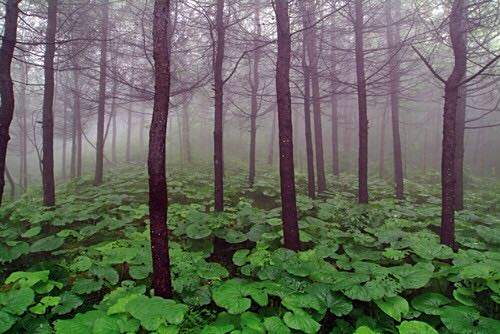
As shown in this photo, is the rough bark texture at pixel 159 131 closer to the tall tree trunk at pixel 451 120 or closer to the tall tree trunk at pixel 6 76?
the tall tree trunk at pixel 6 76

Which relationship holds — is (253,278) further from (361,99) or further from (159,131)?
(361,99)

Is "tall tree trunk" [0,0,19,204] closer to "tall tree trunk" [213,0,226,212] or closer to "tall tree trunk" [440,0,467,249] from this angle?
"tall tree trunk" [213,0,226,212]

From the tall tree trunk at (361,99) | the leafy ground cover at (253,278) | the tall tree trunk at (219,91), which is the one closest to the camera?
the leafy ground cover at (253,278)

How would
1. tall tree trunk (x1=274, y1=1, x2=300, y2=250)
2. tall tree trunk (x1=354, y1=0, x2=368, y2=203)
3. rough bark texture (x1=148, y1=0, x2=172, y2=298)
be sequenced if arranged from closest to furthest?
1. rough bark texture (x1=148, y1=0, x2=172, y2=298)
2. tall tree trunk (x1=274, y1=1, x2=300, y2=250)
3. tall tree trunk (x1=354, y1=0, x2=368, y2=203)

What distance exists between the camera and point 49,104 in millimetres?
9727

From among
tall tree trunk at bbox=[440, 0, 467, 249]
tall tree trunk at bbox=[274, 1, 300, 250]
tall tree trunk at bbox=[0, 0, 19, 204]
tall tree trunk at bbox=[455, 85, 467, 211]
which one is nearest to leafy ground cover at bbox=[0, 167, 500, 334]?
tall tree trunk at bbox=[274, 1, 300, 250]

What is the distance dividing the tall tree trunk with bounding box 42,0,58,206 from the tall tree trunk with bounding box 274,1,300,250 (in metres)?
6.59

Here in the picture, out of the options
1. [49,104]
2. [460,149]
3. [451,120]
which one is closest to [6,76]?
[49,104]

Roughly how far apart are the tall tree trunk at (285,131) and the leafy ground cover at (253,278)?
0.45m

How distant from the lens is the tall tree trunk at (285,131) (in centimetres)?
587

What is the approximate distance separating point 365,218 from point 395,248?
2.21 meters

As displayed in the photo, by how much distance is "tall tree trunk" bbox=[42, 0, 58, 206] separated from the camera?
30.5 feet

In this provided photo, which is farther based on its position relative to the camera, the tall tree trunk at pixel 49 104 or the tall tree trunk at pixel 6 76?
the tall tree trunk at pixel 49 104

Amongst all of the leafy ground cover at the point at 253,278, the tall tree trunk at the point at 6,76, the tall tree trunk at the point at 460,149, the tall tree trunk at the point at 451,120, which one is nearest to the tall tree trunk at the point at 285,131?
the leafy ground cover at the point at 253,278
